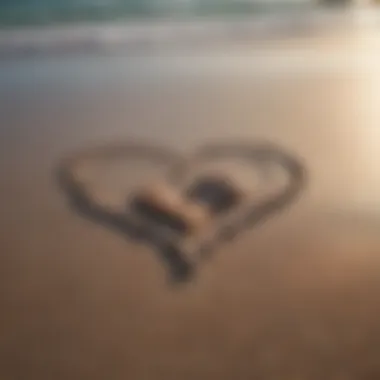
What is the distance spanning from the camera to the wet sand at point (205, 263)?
24.5 inches

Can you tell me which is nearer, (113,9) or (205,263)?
(205,263)

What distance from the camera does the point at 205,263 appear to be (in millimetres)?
695

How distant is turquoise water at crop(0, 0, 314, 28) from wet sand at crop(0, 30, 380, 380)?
0.26 feet

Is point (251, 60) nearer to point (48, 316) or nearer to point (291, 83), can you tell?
point (291, 83)

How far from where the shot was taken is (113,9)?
1.05 meters

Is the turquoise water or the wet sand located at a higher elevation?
the turquoise water

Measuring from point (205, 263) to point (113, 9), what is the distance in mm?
500

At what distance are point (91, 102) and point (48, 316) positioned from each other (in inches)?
14.4

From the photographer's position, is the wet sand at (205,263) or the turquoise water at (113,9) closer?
the wet sand at (205,263)

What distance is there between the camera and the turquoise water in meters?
1.03

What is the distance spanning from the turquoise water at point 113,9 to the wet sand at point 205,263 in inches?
3.1

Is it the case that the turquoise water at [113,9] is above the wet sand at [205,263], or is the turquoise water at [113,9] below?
above

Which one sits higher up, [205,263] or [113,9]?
[113,9]

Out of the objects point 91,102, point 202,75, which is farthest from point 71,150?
point 202,75
